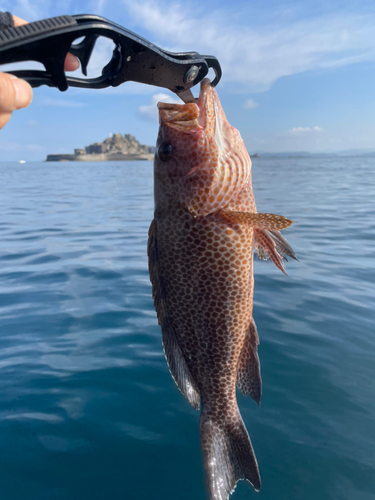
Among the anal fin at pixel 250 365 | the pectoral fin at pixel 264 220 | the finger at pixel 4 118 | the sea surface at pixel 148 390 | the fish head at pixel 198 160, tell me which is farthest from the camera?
the sea surface at pixel 148 390

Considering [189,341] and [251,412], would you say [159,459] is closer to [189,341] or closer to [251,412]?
[251,412]

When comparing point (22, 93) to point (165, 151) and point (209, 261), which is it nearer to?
point (165, 151)

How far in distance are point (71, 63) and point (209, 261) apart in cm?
175

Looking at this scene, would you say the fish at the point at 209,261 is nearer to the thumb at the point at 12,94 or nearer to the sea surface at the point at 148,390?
the sea surface at the point at 148,390

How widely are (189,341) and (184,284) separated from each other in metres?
0.47

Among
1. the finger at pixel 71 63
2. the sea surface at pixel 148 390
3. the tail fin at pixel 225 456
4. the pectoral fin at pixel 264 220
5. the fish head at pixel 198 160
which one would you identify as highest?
the finger at pixel 71 63

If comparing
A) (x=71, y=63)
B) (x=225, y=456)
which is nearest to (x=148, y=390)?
(x=225, y=456)

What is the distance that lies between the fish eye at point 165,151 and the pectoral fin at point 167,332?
51cm

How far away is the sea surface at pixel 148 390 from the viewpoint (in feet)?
11.3

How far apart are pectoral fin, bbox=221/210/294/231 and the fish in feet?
0.30

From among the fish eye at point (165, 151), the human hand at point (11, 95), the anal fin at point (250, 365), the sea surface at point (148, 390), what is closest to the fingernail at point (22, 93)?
the human hand at point (11, 95)

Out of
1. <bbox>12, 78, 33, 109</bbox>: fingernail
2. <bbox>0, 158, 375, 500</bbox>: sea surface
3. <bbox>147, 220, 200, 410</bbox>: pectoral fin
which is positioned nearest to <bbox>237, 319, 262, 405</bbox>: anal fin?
<bbox>147, 220, 200, 410</bbox>: pectoral fin

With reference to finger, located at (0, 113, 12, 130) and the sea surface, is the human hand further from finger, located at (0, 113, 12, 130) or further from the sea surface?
the sea surface

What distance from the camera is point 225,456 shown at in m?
2.94
